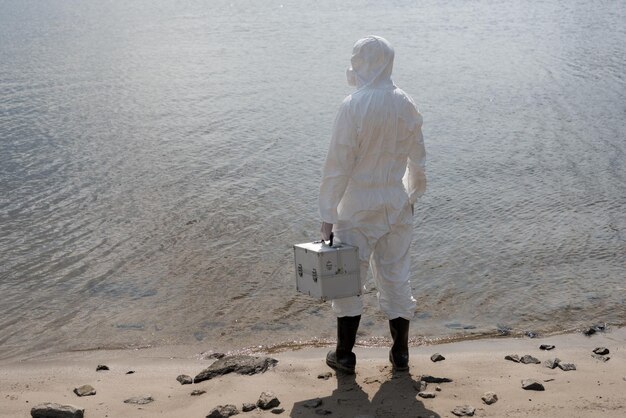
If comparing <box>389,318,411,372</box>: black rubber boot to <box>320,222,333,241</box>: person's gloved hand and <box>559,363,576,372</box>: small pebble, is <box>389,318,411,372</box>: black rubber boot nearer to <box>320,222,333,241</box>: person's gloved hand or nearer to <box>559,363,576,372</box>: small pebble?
<box>320,222,333,241</box>: person's gloved hand

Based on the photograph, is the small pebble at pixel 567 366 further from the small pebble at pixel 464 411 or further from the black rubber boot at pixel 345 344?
the black rubber boot at pixel 345 344

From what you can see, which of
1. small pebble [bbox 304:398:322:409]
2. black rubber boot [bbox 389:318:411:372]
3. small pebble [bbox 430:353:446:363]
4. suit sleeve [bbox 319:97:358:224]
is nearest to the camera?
small pebble [bbox 304:398:322:409]

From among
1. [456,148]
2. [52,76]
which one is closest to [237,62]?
[52,76]

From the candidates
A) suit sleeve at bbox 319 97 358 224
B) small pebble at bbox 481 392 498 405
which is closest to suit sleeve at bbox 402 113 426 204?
suit sleeve at bbox 319 97 358 224

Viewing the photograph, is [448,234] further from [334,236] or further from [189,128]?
[189,128]

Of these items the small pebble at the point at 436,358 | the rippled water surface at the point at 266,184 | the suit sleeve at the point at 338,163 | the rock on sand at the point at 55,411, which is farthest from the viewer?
the rippled water surface at the point at 266,184

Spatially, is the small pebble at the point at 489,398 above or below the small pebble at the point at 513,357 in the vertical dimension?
above

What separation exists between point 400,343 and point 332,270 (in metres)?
0.76

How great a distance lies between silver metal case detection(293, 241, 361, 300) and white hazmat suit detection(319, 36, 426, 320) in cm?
17

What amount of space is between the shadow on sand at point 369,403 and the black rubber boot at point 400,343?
0.42ft

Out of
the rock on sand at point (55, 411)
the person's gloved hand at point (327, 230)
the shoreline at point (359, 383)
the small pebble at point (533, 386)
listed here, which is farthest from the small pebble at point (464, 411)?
the rock on sand at point (55, 411)

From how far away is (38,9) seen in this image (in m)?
30.2

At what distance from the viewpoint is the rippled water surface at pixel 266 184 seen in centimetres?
714

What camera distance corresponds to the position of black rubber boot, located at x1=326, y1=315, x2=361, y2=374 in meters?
5.39
